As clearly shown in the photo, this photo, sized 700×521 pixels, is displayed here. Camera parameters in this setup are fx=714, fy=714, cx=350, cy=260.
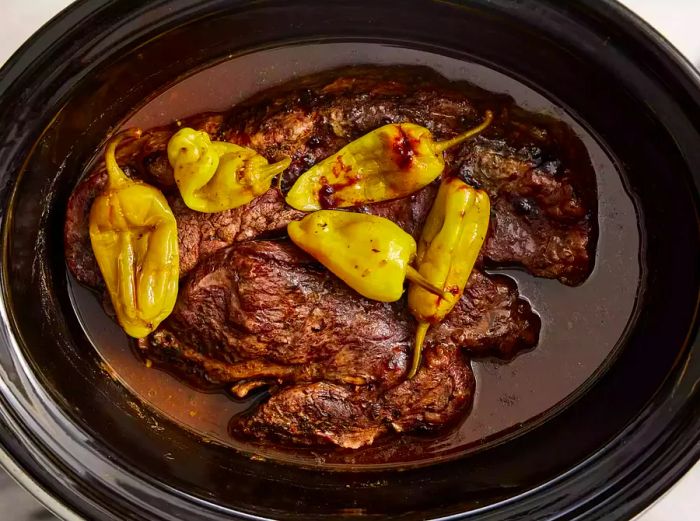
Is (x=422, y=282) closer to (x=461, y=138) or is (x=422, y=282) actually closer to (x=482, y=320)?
(x=482, y=320)

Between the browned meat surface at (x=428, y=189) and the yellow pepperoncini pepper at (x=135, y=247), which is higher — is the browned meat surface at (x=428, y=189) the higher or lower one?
the higher one

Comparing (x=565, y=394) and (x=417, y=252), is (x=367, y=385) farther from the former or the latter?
(x=565, y=394)

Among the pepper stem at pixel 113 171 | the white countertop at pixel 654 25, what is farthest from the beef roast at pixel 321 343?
the white countertop at pixel 654 25

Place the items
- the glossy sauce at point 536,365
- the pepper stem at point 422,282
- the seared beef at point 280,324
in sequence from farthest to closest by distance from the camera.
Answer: the glossy sauce at point 536,365
the seared beef at point 280,324
the pepper stem at point 422,282

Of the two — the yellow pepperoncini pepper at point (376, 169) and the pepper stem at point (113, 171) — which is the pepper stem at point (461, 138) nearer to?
the yellow pepperoncini pepper at point (376, 169)

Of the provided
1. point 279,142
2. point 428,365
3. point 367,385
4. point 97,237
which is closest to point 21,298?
point 97,237

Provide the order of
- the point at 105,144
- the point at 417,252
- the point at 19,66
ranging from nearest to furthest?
the point at 19,66, the point at 417,252, the point at 105,144

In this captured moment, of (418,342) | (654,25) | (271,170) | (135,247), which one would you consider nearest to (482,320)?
(418,342)
